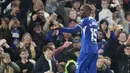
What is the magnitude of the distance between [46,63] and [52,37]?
4.91 feet

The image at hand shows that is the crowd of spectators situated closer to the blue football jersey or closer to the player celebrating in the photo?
the player celebrating

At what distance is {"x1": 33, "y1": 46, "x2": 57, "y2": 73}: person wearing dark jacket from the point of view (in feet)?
46.0

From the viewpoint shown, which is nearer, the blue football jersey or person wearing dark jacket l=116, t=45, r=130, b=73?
the blue football jersey

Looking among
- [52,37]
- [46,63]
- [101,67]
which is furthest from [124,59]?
[46,63]

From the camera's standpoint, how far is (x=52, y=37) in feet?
50.6

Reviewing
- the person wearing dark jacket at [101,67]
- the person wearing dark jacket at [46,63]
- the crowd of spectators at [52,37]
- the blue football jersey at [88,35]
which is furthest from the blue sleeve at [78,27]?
the person wearing dark jacket at [101,67]

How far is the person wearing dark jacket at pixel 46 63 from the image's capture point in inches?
552

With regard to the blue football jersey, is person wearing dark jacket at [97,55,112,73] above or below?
below

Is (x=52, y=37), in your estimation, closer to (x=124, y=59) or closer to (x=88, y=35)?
(x=124, y=59)

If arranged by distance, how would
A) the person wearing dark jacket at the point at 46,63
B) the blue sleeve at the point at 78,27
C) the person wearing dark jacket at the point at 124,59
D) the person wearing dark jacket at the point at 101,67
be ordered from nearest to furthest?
the blue sleeve at the point at 78,27 → the person wearing dark jacket at the point at 46,63 → the person wearing dark jacket at the point at 101,67 → the person wearing dark jacket at the point at 124,59

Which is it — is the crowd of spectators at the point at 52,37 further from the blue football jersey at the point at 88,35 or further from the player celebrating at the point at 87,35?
the blue football jersey at the point at 88,35

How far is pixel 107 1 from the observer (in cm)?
1692

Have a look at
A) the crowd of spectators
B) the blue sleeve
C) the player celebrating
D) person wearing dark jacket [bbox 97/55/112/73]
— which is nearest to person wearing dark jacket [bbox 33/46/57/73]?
the crowd of spectators

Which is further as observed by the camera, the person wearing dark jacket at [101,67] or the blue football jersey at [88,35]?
the person wearing dark jacket at [101,67]
